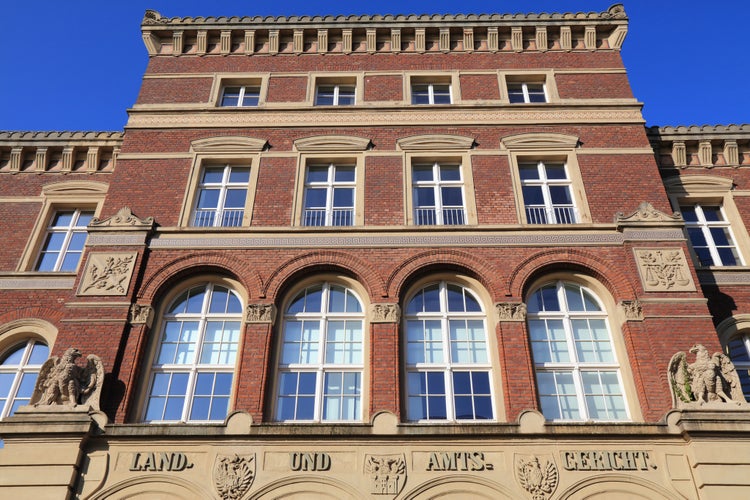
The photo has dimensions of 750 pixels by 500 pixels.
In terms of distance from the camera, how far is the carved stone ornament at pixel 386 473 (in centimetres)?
1211

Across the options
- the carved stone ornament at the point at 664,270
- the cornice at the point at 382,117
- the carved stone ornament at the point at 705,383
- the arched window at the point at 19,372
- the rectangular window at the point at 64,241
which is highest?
the cornice at the point at 382,117

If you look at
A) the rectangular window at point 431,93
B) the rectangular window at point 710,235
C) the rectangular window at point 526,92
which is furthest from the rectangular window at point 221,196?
the rectangular window at point 710,235

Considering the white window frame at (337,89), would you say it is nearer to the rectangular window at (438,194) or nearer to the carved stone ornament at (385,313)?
the rectangular window at (438,194)

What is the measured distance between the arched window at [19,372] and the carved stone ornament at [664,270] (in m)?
13.8

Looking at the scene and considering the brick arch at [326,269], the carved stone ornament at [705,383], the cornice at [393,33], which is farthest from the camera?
the cornice at [393,33]

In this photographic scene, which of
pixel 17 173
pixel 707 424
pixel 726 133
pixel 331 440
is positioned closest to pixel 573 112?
pixel 726 133

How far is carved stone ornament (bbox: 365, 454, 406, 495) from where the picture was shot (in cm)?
1211

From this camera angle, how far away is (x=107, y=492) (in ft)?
39.8

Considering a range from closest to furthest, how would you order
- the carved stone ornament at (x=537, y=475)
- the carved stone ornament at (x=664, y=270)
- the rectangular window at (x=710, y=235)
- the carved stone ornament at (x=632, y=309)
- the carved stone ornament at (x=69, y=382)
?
the carved stone ornament at (x=537, y=475) < the carved stone ornament at (x=69, y=382) < the carved stone ornament at (x=632, y=309) < the carved stone ornament at (x=664, y=270) < the rectangular window at (x=710, y=235)

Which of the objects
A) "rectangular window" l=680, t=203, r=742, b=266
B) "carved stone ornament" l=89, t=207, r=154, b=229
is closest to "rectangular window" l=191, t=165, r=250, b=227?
"carved stone ornament" l=89, t=207, r=154, b=229

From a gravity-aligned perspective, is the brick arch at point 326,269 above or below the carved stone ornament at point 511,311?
above

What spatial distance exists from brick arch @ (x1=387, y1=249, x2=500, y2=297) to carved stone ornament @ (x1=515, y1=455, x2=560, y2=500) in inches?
155

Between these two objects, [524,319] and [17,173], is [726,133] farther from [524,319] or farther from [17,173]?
[17,173]

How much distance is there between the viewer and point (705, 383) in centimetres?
1274
